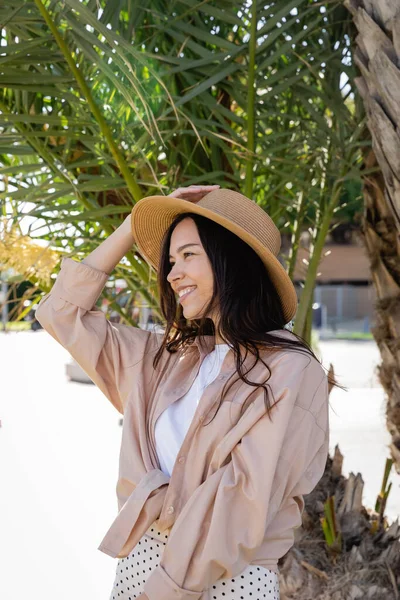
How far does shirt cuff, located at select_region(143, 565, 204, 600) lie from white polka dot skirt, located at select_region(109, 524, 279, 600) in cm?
6

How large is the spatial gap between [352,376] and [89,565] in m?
8.61

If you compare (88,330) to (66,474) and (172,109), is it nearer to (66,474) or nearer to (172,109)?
(172,109)

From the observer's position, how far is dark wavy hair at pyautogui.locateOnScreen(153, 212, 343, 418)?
169 centimetres

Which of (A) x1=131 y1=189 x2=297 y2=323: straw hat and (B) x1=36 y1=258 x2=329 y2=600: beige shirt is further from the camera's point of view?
(A) x1=131 y1=189 x2=297 y2=323: straw hat

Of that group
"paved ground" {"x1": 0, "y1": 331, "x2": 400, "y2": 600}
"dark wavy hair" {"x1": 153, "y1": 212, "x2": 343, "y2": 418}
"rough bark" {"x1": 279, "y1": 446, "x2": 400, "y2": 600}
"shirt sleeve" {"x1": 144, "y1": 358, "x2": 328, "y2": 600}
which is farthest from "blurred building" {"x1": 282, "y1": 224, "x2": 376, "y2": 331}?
"shirt sleeve" {"x1": 144, "y1": 358, "x2": 328, "y2": 600}

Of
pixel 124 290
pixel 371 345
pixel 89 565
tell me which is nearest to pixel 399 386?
pixel 124 290

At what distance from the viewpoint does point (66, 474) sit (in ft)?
22.2

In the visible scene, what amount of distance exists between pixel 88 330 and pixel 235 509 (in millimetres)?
530

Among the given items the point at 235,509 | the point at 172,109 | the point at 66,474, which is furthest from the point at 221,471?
the point at 66,474

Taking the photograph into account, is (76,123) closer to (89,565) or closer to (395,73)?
(395,73)

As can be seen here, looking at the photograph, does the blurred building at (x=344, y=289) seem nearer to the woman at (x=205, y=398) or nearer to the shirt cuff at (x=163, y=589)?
the woman at (x=205, y=398)

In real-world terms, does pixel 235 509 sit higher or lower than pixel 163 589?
higher

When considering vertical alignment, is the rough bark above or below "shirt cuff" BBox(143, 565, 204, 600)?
below

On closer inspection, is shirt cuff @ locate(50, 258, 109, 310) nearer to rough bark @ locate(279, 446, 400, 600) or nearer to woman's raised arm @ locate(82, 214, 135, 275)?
woman's raised arm @ locate(82, 214, 135, 275)
